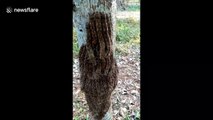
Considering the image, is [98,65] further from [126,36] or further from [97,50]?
[126,36]

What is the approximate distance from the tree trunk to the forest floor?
758 mm

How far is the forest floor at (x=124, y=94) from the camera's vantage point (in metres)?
3.60

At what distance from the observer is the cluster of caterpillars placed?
8.08ft

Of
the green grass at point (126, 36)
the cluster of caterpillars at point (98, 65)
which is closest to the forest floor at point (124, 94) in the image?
the green grass at point (126, 36)

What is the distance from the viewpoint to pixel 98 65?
8.54ft

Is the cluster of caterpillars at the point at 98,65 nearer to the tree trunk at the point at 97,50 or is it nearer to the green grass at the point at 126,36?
the tree trunk at the point at 97,50

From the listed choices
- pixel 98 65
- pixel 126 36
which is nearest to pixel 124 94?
pixel 98 65

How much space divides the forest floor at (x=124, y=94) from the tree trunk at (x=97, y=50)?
758 mm

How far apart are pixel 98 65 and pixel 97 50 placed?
0.15m

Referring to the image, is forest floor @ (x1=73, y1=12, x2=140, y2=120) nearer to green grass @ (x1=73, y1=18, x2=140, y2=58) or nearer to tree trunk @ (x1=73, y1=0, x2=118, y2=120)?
green grass @ (x1=73, y1=18, x2=140, y2=58)
